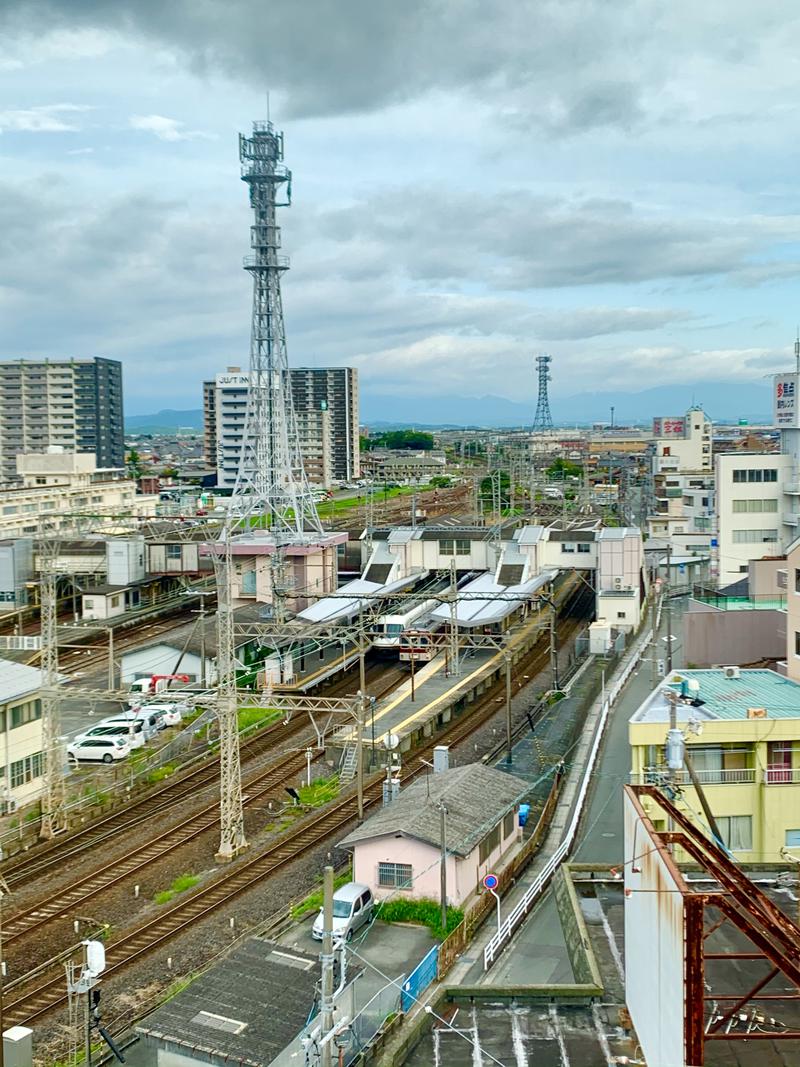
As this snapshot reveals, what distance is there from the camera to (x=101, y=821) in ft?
44.4

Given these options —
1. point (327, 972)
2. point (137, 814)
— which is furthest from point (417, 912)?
point (137, 814)

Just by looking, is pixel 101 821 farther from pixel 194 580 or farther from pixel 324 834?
pixel 194 580

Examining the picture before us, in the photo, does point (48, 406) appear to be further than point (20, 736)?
Yes

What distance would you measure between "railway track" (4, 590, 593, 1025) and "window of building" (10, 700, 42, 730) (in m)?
3.60

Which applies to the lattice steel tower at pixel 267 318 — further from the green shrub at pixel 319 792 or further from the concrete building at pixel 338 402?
the concrete building at pixel 338 402

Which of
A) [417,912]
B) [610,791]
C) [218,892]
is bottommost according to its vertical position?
[218,892]

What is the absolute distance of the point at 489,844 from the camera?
10.6 metres

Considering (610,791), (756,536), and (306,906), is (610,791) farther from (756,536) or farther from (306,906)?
(756,536)

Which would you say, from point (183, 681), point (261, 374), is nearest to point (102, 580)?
point (261, 374)

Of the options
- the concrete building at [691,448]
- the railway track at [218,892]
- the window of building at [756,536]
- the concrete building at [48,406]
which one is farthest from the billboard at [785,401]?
the concrete building at [48,406]

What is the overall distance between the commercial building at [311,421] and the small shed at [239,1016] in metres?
49.4

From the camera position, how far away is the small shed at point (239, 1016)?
6.99 m

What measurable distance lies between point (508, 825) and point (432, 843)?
1571 mm

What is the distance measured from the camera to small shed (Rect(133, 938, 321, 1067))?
22.9 ft
